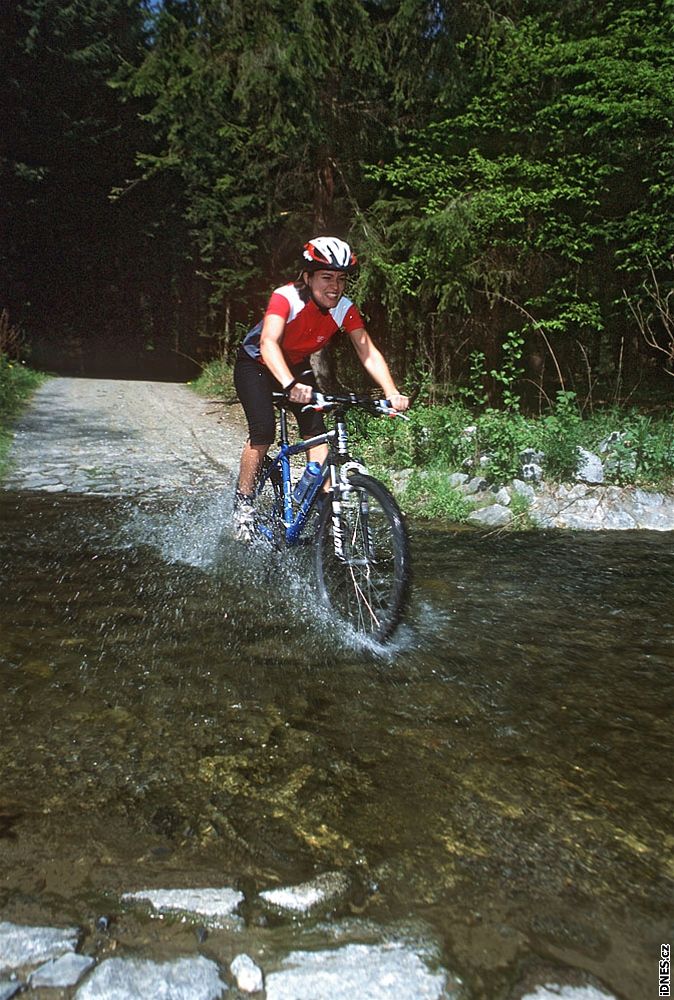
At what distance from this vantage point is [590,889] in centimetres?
216

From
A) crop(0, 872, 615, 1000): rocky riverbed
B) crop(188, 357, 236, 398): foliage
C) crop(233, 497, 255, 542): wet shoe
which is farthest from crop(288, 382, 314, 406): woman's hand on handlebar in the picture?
crop(188, 357, 236, 398): foliage

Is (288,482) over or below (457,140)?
below

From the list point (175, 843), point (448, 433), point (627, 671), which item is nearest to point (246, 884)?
point (175, 843)

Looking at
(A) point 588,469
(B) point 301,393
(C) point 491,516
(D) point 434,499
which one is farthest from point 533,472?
(B) point 301,393

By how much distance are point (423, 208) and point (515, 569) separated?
295 inches

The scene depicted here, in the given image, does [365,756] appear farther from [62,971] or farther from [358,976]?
[62,971]

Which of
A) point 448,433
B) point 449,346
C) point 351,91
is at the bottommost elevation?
point 448,433

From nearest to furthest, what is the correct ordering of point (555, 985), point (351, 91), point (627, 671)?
1. point (555, 985)
2. point (627, 671)
3. point (351, 91)

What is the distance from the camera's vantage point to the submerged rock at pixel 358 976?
5.87ft

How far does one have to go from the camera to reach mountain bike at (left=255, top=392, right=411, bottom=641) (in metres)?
4.05

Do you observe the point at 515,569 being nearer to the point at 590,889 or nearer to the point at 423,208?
the point at 590,889

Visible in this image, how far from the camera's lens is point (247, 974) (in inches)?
72.2

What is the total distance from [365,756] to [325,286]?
9.52 ft

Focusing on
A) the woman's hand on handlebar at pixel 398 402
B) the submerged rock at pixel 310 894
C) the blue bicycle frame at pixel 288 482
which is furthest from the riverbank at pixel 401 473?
the submerged rock at pixel 310 894
